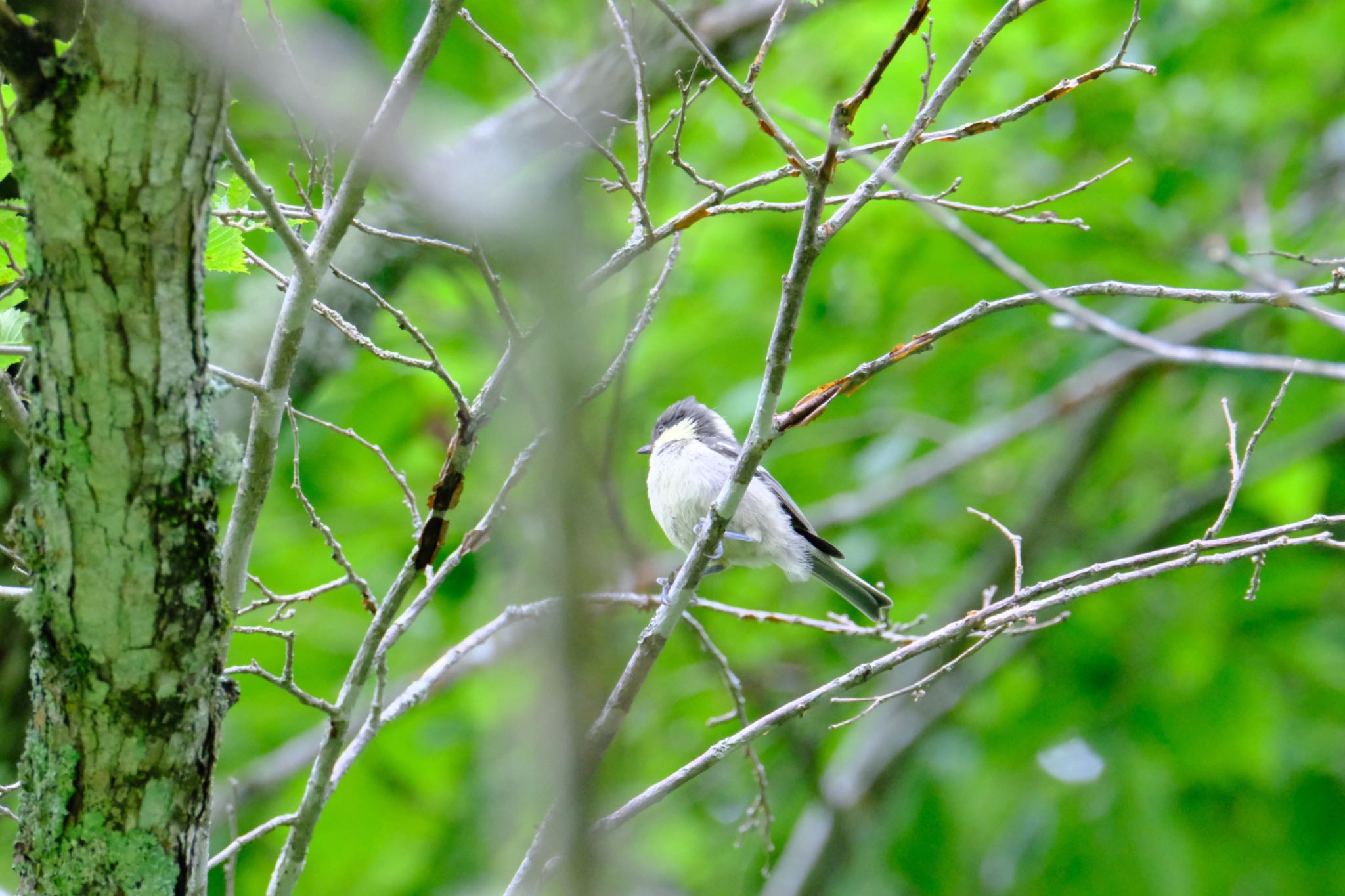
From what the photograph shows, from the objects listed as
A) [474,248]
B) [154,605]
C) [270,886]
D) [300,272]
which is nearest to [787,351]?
[474,248]

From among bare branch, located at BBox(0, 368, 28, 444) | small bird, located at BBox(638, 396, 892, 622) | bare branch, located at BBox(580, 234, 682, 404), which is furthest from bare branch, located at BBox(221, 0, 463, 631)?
small bird, located at BBox(638, 396, 892, 622)

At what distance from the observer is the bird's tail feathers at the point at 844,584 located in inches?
192

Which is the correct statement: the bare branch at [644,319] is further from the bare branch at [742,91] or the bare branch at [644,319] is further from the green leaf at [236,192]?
the green leaf at [236,192]

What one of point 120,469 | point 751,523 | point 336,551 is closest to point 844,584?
point 751,523

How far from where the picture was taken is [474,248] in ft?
6.45

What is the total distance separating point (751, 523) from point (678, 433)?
0.83m

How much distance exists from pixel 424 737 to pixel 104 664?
4.81m

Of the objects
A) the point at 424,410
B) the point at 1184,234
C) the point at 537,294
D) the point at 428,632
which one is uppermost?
the point at 1184,234

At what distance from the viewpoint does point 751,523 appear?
482 cm

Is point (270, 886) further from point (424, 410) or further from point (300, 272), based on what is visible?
point (424, 410)

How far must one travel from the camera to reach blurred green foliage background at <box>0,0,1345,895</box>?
5633 millimetres

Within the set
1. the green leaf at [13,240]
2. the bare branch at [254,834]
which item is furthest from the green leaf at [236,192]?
the bare branch at [254,834]

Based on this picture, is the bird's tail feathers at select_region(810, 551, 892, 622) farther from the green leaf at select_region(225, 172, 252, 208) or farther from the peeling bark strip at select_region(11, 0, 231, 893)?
the peeling bark strip at select_region(11, 0, 231, 893)

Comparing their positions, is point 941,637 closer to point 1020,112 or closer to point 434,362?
point 1020,112
